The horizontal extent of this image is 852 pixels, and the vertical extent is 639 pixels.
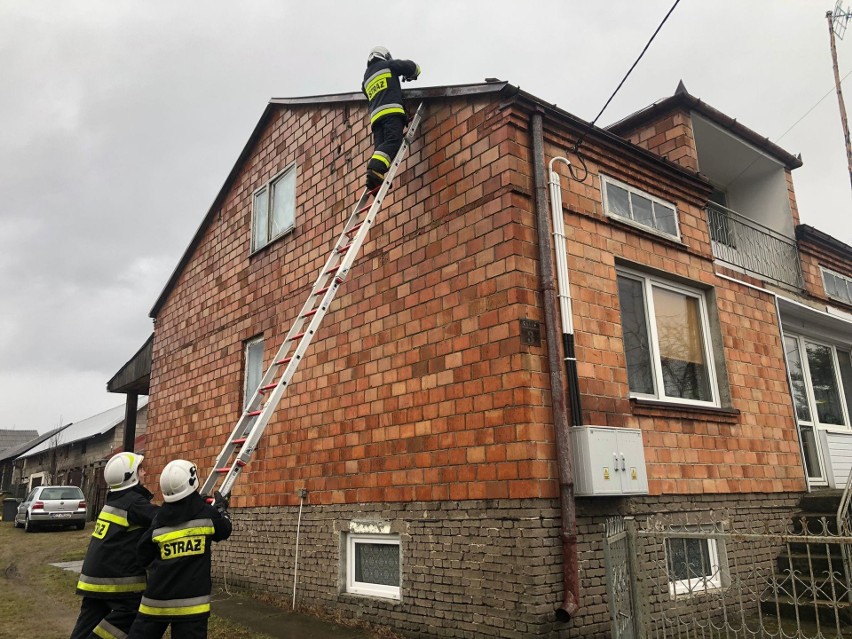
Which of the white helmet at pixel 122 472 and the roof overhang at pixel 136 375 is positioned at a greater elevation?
the roof overhang at pixel 136 375

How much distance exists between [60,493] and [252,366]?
50.9ft

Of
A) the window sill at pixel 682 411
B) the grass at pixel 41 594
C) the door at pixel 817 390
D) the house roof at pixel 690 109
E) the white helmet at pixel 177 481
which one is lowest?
the grass at pixel 41 594

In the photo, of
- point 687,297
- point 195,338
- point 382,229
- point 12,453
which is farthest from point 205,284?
point 12,453

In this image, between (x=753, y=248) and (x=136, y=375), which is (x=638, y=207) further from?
(x=136, y=375)

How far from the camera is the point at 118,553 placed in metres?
4.76

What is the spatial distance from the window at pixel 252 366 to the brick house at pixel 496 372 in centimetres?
6

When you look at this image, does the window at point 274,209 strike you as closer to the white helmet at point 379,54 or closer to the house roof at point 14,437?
the white helmet at point 379,54

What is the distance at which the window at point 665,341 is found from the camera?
690 centimetres

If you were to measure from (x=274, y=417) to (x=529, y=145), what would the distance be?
486cm

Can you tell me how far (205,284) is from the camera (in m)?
11.5

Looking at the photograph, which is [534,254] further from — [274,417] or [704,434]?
[274,417]

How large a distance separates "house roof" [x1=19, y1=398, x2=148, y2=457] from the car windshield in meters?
6.89

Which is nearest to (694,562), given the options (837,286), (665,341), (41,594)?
(665,341)

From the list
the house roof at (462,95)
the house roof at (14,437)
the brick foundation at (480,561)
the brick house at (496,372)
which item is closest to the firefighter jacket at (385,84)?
the house roof at (462,95)
